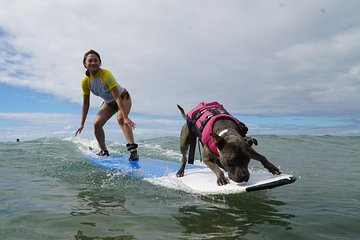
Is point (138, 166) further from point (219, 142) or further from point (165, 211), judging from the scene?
point (165, 211)

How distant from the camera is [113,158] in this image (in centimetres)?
965

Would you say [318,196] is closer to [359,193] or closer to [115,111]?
[359,193]

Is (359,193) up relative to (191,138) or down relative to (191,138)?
down

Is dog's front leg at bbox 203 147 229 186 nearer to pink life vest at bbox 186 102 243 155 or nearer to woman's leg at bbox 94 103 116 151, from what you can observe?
pink life vest at bbox 186 102 243 155

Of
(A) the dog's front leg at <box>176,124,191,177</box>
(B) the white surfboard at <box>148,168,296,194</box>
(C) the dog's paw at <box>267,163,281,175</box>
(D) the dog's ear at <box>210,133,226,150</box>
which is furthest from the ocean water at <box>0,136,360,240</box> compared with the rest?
(D) the dog's ear at <box>210,133,226,150</box>

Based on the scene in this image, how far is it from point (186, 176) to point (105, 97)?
3459 millimetres

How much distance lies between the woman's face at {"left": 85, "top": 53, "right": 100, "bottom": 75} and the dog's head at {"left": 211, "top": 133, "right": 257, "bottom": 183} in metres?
4.35

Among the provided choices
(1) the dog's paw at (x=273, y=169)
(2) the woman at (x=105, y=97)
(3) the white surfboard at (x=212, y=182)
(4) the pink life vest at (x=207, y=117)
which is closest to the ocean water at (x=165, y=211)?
(3) the white surfboard at (x=212, y=182)

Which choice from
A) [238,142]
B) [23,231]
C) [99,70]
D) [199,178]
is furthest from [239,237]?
[99,70]

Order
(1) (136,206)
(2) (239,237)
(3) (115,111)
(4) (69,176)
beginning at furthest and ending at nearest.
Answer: (3) (115,111)
(4) (69,176)
(1) (136,206)
(2) (239,237)

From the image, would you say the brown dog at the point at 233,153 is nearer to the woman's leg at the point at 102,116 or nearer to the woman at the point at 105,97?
the woman at the point at 105,97

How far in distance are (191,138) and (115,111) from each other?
3.17m

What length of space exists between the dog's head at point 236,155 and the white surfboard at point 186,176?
0.16 metres

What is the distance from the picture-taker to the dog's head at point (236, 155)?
515 cm
